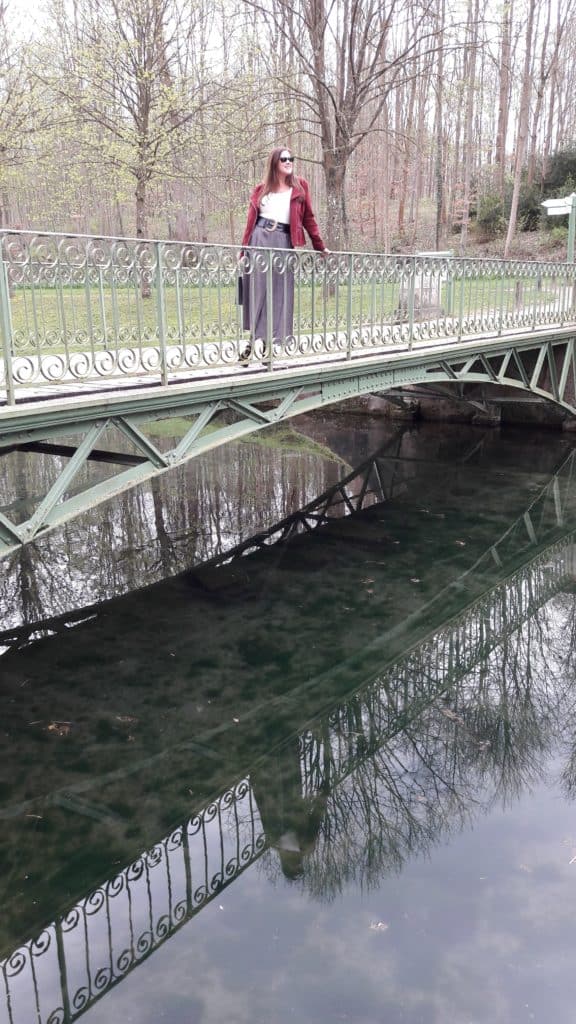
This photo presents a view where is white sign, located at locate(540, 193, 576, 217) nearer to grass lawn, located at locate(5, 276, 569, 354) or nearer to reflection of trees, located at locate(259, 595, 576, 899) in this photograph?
grass lawn, located at locate(5, 276, 569, 354)

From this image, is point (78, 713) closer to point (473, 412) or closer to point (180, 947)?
point (180, 947)

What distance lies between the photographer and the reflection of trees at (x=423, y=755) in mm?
4785

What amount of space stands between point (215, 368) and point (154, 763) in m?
3.29

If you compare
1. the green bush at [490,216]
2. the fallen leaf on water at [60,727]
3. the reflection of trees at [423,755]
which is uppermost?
the green bush at [490,216]

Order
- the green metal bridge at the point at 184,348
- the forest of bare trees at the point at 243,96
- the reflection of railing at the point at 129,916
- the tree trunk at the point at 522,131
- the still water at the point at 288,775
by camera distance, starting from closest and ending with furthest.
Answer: the reflection of railing at the point at 129,916 < the still water at the point at 288,775 < the green metal bridge at the point at 184,348 < the forest of bare trees at the point at 243,96 < the tree trunk at the point at 522,131

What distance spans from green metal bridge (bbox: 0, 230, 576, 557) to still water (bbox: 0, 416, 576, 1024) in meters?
1.49

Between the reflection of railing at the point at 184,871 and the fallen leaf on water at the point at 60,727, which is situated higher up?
the fallen leaf on water at the point at 60,727

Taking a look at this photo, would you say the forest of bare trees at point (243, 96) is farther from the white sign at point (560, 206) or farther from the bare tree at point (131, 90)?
the white sign at point (560, 206)

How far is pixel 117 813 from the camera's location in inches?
191

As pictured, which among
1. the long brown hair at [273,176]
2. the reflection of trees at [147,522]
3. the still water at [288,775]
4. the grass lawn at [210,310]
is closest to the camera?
the still water at [288,775]

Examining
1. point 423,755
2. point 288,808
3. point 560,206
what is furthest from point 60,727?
point 560,206

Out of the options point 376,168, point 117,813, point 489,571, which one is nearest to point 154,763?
point 117,813

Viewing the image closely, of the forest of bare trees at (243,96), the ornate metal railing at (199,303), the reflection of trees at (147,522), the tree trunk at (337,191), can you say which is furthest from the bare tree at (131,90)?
the ornate metal railing at (199,303)

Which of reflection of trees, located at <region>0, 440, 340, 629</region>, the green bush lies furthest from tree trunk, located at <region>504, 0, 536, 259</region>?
reflection of trees, located at <region>0, 440, 340, 629</region>
